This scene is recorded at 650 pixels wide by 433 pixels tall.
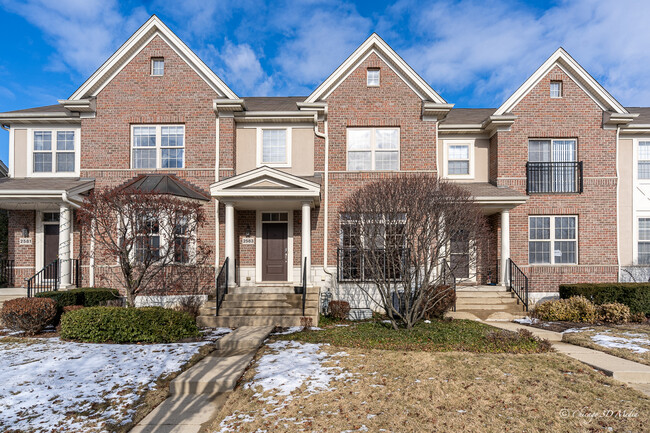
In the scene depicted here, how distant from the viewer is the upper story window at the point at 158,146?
12891 mm

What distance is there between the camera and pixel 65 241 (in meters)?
12.3

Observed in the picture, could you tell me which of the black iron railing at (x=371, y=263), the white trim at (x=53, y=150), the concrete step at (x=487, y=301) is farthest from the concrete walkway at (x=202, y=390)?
the white trim at (x=53, y=150)

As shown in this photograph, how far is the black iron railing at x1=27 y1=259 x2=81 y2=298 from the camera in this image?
1212cm

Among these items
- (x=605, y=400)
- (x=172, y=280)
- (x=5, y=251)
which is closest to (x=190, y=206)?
(x=172, y=280)

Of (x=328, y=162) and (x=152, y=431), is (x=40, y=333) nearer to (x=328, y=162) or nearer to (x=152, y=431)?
(x=152, y=431)

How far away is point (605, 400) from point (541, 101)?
11958 mm

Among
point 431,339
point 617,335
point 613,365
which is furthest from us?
point 617,335

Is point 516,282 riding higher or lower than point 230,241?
lower

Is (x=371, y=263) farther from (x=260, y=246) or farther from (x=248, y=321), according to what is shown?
(x=260, y=246)

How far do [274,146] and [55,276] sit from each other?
27.5ft

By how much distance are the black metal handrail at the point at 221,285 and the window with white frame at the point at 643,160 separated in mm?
15170

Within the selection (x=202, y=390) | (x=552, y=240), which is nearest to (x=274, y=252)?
(x=202, y=390)

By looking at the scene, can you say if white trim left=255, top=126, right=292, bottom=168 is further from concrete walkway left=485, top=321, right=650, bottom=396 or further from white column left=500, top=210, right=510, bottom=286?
concrete walkway left=485, top=321, right=650, bottom=396

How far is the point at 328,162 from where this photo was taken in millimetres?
13031
